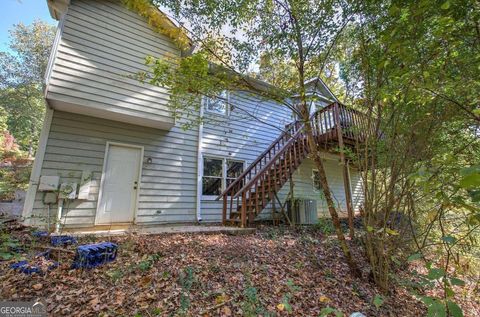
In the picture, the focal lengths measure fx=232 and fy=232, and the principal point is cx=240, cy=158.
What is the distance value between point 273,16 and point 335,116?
4.15 metres

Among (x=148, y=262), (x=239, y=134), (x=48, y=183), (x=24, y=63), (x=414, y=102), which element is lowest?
(x=148, y=262)

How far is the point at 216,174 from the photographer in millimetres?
7711

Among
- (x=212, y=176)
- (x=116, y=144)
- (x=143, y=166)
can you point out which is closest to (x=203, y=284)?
(x=143, y=166)

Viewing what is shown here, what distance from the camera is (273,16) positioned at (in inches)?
168

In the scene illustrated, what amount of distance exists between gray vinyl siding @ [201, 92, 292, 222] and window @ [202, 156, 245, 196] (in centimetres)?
23

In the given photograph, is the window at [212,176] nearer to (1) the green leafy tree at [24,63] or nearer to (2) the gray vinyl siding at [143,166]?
(2) the gray vinyl siding at [143,166]

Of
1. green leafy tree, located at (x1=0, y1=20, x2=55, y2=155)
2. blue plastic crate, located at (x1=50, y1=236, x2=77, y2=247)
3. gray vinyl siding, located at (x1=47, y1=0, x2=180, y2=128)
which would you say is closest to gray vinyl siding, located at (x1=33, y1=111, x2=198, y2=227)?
gray vinyl siding, located at (x1=47, y1=0, x2=180, y2=128)

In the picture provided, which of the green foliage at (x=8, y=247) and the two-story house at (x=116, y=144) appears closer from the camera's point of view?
the green foliage at (x=8, y=247)

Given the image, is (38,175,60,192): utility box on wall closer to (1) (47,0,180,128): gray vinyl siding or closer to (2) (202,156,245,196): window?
(1) (47,0,180,128): gray vinyl siding

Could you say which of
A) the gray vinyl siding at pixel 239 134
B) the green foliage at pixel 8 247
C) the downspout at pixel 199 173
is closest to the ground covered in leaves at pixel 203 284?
the green foliage at pixel 8 247

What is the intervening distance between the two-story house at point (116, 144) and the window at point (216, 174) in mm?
34

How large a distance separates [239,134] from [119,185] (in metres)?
4.23

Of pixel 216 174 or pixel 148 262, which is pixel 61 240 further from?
pixel 216 174

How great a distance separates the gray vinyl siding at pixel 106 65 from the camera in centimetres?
499
